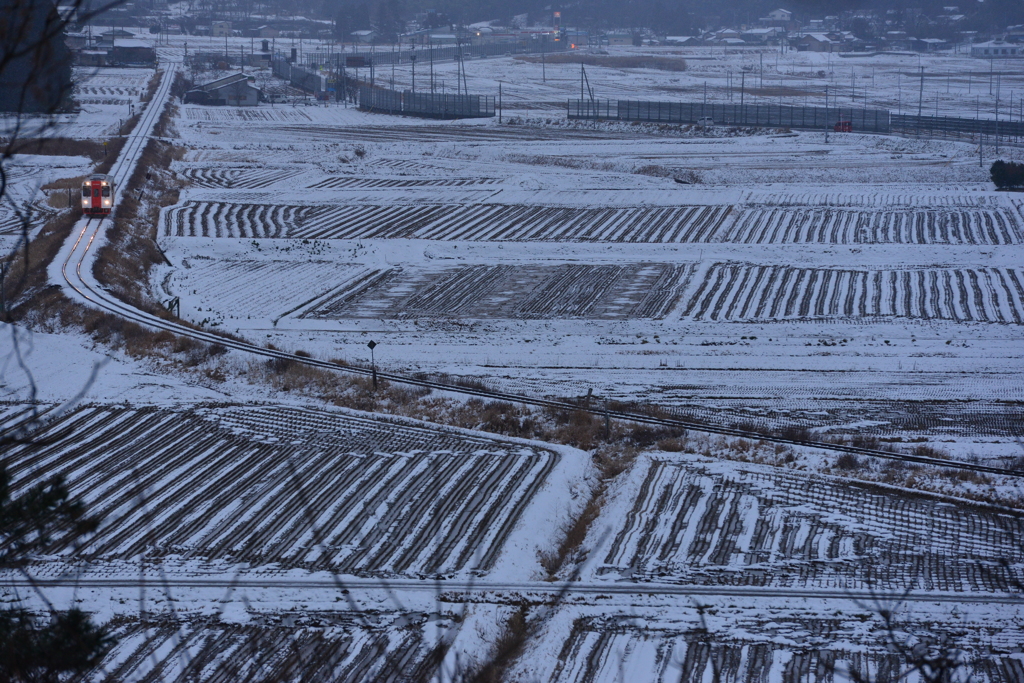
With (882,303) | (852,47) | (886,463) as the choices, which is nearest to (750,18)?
(852,47)

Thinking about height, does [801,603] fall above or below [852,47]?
below

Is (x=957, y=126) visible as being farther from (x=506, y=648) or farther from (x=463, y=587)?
(x=506, y=648)

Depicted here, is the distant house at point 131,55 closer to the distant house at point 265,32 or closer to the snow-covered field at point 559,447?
the distant house at point 265,32

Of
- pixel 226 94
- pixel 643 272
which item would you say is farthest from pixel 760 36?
pixel 643 272

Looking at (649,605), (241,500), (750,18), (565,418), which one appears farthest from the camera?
(750,18)

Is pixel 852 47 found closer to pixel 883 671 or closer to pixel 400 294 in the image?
pixel 400 294

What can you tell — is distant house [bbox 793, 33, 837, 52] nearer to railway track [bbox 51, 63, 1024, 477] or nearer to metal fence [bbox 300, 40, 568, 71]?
metal fence [bbox 300, 40, 568, 71]

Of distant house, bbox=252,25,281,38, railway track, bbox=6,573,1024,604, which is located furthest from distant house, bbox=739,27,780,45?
railway track, bbox=6,573,1024,604
